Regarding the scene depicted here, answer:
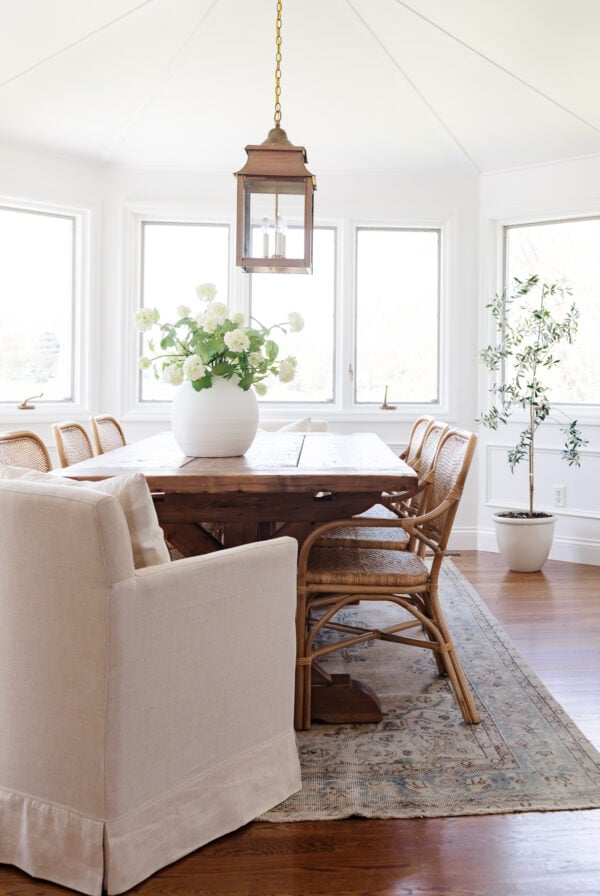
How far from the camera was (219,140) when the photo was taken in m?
4.80

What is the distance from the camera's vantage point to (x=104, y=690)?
1.56 m

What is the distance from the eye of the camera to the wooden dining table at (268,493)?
230 cm

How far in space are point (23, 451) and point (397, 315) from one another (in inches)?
131

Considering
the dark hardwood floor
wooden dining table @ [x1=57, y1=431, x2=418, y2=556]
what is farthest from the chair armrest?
wooden dining table @ [x1=57, y1=431, x2=418, y2=556]

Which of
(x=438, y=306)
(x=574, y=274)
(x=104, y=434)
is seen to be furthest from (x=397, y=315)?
(x=104, y=434)

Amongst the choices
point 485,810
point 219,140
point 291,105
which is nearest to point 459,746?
→ point 485,810

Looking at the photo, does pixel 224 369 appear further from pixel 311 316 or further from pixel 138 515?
pixel 311 316

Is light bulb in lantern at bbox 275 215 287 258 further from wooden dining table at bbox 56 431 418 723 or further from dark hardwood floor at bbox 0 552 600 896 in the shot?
dark hardwood floor at bbox 0 552 600 896

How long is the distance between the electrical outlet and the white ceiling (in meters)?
2.06

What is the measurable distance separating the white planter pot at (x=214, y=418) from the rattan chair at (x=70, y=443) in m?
0.60

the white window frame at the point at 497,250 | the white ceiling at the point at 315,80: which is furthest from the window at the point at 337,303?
the white ceiling at the point at 315,80

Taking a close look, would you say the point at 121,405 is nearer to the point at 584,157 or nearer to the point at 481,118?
the point at 481,118

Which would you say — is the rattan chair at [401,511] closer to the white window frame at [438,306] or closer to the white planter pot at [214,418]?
the white planter pot at [214,418]

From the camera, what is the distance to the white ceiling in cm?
354
